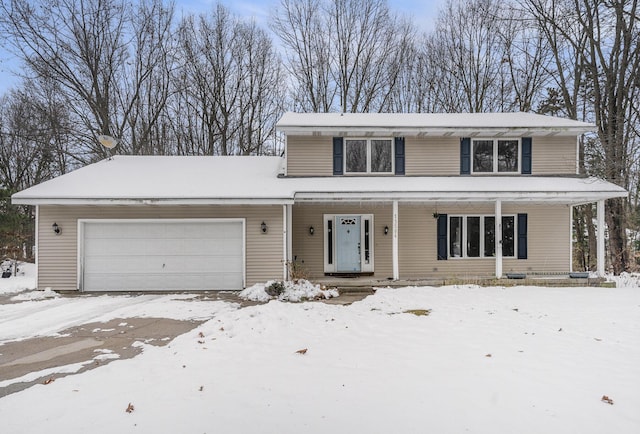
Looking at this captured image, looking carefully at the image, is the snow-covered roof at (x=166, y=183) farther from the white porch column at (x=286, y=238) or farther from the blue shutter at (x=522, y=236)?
the blue shutter at (x=522, y=236)

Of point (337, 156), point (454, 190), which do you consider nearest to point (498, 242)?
point (454, 190)

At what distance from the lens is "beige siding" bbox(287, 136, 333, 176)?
11203mm

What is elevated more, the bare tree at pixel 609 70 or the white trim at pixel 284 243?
the bare tree at pixel 609 70

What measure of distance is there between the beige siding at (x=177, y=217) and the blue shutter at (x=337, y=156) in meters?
2.62

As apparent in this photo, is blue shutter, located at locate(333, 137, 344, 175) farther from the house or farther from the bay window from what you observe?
the bay window

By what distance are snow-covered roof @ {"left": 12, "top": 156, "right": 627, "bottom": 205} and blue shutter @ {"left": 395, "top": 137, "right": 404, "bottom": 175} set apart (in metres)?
0.33

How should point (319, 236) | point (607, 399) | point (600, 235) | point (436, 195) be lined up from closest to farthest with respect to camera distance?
point (607, 399), point (436, 195), point (600, 235), point (319, 236)

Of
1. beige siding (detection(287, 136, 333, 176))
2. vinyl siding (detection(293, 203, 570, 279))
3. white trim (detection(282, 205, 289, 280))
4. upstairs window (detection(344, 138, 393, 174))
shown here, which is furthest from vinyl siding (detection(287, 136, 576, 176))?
white trim (detection(282, 205, 289, 280))

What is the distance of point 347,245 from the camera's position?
11141 millimetres

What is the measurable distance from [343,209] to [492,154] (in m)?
5.16

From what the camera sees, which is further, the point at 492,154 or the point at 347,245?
the point at 492,154

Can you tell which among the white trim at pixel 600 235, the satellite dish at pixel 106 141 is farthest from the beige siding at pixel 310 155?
the white trim at pixel 600 235

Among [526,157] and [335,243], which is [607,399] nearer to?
[335,243]

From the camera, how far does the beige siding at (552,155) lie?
11.4 metres
